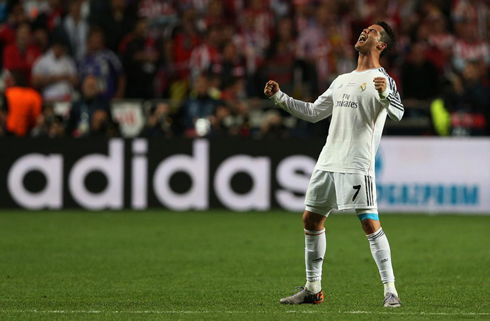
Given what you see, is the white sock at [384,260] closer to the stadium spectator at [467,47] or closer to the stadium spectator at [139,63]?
the stadium spectator at [139,63]

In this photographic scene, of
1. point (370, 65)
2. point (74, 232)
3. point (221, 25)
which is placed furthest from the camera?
point (221, 25)

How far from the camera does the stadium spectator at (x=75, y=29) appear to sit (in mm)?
17875

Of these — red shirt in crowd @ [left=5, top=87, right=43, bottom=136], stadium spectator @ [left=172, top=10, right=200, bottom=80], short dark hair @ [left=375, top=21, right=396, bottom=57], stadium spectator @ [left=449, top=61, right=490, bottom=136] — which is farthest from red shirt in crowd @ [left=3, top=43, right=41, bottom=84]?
short dark hair @ [left=375, top=21, right=396, bottom=57]

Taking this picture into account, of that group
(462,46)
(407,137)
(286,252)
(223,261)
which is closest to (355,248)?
(286,252)

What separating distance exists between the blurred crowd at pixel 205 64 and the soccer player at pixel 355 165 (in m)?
8.70

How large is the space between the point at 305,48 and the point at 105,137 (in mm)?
4827

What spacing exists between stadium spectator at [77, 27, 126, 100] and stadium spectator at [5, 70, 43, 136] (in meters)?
1.44

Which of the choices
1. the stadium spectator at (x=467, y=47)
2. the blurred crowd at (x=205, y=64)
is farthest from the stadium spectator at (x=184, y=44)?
the stadium spectator at (x=467, y=47)

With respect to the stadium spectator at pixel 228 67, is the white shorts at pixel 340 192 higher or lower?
lower

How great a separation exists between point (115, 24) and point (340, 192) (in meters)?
11.8

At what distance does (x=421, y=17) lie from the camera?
19906 millimetres

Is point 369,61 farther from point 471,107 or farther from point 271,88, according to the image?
point 471,107

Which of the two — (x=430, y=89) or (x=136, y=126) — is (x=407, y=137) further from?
(x=136, y=126)

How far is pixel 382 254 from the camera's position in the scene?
22.6 feet
